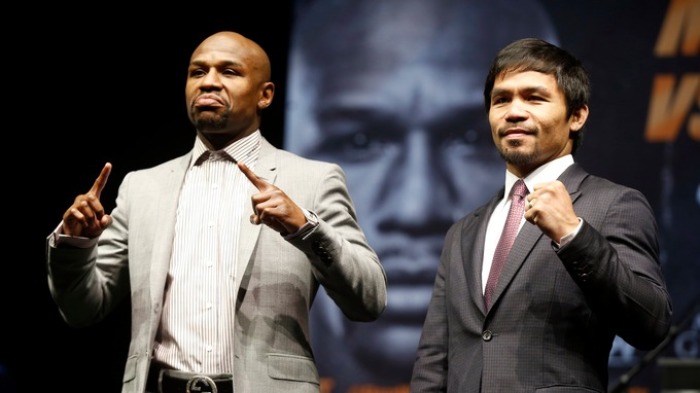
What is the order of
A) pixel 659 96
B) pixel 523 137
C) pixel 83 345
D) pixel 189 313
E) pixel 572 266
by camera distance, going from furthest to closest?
pixel 83 345, pixel 659 96, pixel 189 313, pixel 523 137, pixel 572 266

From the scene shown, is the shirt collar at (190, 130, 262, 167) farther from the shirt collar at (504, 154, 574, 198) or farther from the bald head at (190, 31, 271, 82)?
the shirt collar at (504, 154, 574, 198)

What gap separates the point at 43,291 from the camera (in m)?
4.70

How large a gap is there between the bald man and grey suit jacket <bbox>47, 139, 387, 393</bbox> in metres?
1.62

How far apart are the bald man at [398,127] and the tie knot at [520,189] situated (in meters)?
1.81

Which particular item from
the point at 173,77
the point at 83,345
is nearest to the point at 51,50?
the point at 173,77

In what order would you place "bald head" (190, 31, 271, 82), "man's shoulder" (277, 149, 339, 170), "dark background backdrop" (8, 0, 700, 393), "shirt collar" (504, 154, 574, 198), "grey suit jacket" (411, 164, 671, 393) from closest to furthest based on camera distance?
"grey suit jacket" (411, 164, 671, 393) < "shirt collar" (504, 154, 574, 198) < "man's shoulder" (277, 149, 339, 170) < "bald head" (190, 31, 271, 82) < "dark background backdrop" (8, 0, 700, 393)

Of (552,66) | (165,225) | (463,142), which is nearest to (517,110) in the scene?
(552,66)

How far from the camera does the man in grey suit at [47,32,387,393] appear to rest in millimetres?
2533

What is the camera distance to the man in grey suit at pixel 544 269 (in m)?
2.14

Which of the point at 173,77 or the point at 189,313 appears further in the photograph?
the point at 173,77

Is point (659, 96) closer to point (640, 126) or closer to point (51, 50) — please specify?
point (640, 126)

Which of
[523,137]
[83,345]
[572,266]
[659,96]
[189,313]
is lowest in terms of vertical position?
[83,345]

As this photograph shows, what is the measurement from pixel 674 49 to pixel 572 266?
2503 millimetres

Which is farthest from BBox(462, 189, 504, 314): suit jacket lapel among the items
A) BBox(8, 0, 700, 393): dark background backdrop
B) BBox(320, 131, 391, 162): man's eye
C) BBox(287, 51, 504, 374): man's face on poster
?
BBox(8, 0, 700, 393): dark background backdrop
